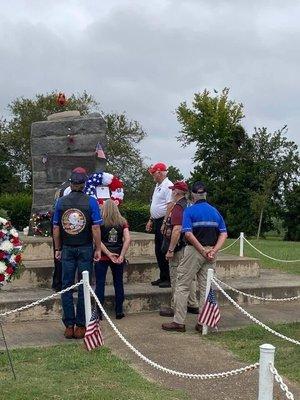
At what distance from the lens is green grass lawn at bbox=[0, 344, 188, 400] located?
5.14 meters

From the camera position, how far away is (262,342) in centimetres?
702

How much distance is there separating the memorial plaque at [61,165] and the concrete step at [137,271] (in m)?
2.33

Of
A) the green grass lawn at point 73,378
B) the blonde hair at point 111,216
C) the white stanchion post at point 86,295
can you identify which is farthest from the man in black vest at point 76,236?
the blonde hair at point 111,216

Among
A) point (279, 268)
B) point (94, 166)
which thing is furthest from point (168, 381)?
point (279, 268)

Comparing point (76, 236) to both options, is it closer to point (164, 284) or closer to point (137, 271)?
point (164, 284)

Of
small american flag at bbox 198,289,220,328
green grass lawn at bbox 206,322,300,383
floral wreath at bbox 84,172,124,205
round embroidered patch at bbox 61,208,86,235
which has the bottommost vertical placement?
green grass lawn at bbox 206,322,300,383

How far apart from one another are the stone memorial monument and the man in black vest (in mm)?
5072

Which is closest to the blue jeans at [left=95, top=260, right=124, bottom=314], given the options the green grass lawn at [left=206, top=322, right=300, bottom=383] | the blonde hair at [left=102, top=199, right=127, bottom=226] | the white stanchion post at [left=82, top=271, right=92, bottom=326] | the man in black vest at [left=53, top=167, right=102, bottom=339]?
the blonde hair at [left=102, top=199, right=127, bottom=226]

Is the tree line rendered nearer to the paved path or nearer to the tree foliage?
the tree foliage

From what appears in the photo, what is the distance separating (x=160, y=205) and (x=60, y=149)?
3.96m

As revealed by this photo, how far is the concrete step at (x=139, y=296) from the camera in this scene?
8234mm

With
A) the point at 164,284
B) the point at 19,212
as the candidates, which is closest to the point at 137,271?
the point at 164,284

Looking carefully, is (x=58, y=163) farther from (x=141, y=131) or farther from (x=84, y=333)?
(x=141, y=131)

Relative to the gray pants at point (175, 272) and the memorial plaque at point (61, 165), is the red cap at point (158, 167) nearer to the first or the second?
the gray pants at point (175, 272)
